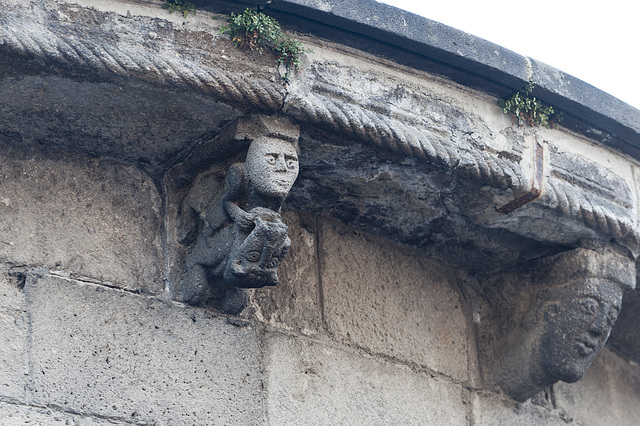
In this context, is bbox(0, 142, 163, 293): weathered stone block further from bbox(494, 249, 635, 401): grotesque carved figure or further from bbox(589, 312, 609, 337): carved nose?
bbox(589, 312, 609, 337): carved nose

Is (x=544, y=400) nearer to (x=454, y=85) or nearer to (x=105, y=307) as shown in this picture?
(x=454, y=85)

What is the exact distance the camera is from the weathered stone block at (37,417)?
2.90m

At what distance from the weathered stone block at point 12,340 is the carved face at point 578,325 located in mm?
2169

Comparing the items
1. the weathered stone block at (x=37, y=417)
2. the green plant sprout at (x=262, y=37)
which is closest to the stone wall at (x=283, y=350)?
the weathered stone block at (x=37, y=417)

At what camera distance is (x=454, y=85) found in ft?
12.3

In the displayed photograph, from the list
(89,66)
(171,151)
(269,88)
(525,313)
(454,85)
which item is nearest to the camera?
(89,66)

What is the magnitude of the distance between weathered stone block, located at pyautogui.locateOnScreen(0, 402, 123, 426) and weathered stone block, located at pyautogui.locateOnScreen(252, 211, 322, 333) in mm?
827

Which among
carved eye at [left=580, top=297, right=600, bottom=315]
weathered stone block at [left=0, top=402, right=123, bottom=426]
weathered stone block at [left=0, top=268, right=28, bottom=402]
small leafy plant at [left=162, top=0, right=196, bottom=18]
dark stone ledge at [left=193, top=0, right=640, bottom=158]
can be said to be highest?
dark stone ledge at [left=193, top=0, right=640, bottom=158]

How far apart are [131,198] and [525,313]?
1834mm

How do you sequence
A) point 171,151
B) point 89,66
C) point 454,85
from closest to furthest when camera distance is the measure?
point 89,66, point 171,151, point 454,85

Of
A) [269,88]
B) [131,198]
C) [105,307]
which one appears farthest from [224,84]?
[105,307]

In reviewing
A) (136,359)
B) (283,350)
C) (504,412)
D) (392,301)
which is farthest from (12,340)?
(504,412)

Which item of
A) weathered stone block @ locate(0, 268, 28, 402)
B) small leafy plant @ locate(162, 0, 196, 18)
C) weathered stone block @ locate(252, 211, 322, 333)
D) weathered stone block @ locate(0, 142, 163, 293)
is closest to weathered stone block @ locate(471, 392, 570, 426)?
weathered stone block @ locate(252, 211, 322, 333)

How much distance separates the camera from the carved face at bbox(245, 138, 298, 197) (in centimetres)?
316
